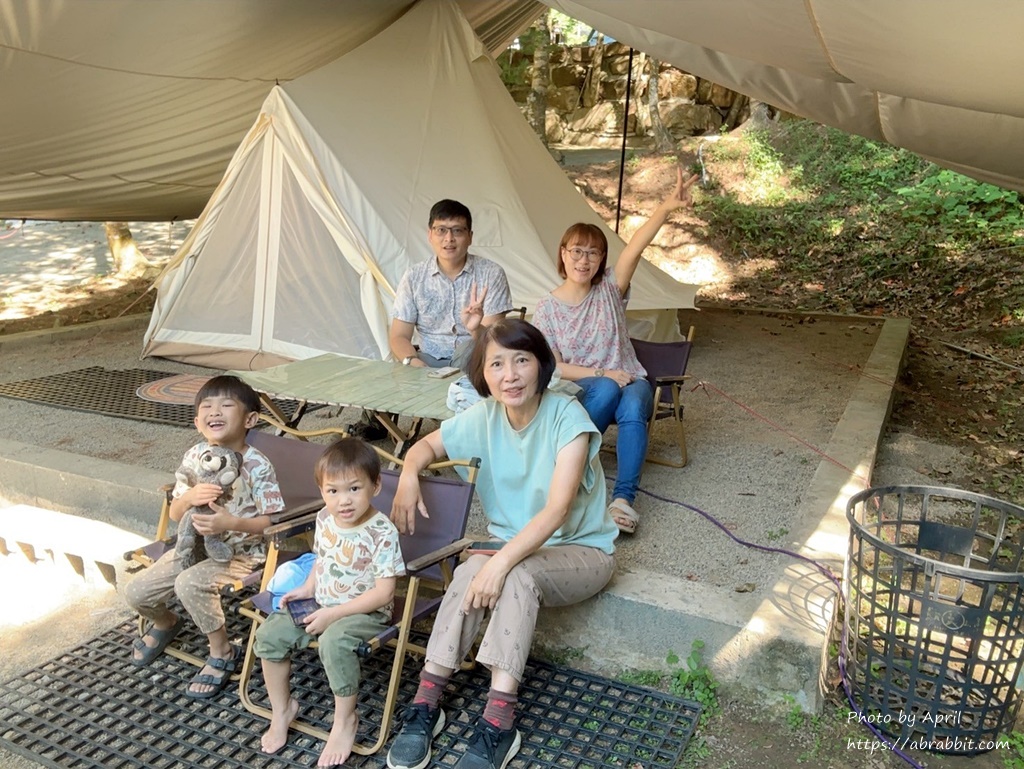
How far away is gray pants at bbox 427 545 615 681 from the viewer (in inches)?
90.8

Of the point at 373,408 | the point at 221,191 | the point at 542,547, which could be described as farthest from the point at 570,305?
the point at 221,191

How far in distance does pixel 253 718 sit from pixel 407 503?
0.78 m

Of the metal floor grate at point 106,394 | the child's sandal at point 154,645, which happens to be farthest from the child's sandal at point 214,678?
the metal floor grate at point 106,394

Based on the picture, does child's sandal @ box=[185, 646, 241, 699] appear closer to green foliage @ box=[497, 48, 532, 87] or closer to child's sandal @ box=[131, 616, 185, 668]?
child's sandal @ box=[131, 616, 185, 668]

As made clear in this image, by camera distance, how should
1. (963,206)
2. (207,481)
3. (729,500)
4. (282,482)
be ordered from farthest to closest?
(963,206) → (729,500) → (282,482) → (207,481)

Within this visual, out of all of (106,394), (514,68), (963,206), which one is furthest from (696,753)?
(514,68)

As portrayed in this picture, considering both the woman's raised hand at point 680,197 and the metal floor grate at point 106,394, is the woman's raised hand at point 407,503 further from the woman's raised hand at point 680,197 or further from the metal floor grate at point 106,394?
the metal floor grate at point 106,394

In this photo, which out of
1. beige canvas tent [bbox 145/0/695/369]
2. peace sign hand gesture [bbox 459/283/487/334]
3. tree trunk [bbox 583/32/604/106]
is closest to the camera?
peace sign hand gesture [bbox 459/283/487/334]

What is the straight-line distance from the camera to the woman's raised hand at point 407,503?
2.61m

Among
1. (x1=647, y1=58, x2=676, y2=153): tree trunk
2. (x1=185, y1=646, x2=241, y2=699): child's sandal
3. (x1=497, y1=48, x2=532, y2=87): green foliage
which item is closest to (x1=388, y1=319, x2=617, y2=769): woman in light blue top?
(x1=185, y1=646, x2=241, y2=699): child's sandal

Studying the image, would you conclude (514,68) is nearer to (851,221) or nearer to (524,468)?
(851,221)

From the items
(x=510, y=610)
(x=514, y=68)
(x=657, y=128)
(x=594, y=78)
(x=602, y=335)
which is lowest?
(x=510, y=610)

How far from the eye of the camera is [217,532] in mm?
2615

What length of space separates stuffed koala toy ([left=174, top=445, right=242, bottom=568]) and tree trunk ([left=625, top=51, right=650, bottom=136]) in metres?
13.6
